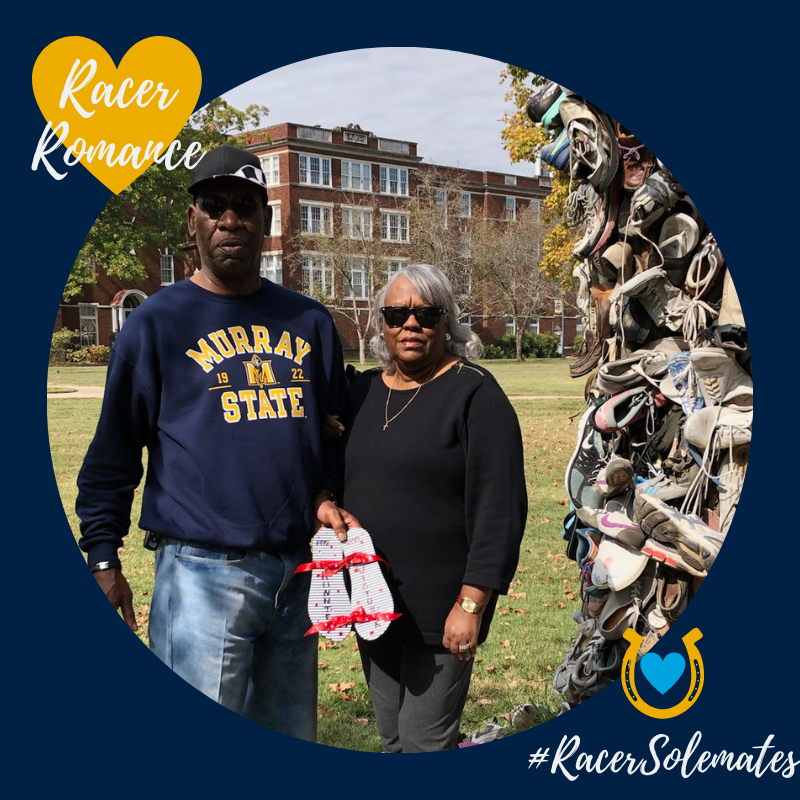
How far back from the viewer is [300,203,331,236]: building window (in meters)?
9.40

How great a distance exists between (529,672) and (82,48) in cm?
374

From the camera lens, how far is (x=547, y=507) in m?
7.67

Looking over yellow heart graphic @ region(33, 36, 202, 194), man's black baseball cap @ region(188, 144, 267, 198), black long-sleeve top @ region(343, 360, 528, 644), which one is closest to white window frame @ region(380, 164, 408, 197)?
yellow heart graphic @ region(33, 36, 202, 194)

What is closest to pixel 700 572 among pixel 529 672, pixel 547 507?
pixel 529 672

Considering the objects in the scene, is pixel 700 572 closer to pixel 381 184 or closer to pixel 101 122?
pixel 101 122

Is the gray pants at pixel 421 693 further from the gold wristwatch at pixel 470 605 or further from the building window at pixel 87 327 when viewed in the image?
the building window at pixel 87 327

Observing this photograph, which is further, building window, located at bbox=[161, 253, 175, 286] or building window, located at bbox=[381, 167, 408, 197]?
building window, located at bbox=[381, 167, 408, 197]

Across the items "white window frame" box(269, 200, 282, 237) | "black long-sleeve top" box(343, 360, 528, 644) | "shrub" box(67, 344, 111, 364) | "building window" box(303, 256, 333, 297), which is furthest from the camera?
"white window frame" box(269, 200, 282, 237)

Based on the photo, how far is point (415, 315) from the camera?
2.59m

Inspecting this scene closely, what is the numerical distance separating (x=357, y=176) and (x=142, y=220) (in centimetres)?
254

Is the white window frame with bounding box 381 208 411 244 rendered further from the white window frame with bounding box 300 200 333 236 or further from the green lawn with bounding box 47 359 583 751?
the green lawn with bounding box 47 359 583 751

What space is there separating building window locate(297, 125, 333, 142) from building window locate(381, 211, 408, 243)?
1.11 metres

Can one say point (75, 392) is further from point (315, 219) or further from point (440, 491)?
point (440, 491)

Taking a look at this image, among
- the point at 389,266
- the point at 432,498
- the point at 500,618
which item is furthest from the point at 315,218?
the point at 432,498
